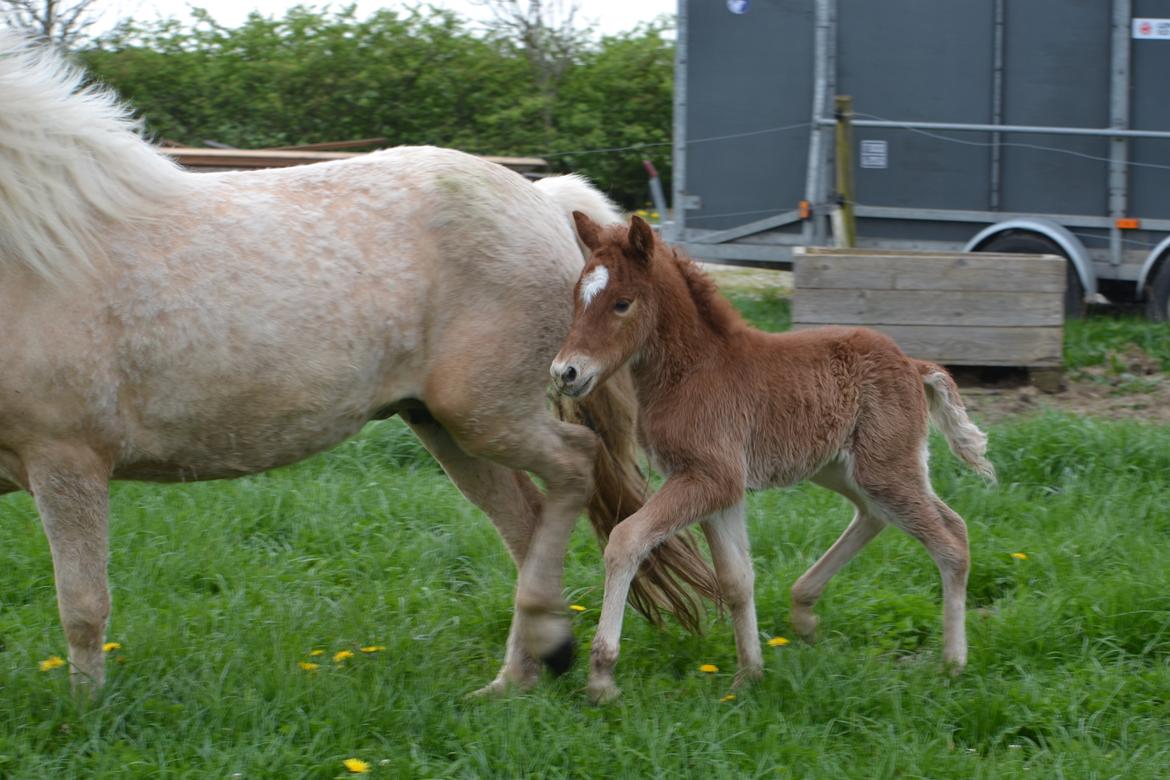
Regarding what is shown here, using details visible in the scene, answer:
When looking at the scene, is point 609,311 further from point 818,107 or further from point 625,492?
point 818,107

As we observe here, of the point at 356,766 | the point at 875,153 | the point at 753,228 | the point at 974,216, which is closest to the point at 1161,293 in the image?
the point at 974,216

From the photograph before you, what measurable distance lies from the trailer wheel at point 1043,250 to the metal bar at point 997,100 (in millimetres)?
347

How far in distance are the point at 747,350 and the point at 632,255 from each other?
541 millimetres

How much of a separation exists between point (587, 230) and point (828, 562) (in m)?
1.39

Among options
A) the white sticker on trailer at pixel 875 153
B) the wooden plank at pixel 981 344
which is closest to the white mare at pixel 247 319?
the wooden plank at pixel 981 344

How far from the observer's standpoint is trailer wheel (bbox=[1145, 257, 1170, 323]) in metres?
9.22

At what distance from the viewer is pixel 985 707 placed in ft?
12.3

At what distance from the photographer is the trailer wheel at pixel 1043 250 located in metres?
9.45

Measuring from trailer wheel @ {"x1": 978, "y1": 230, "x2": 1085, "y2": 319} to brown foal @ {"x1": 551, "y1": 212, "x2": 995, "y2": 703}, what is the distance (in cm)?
567

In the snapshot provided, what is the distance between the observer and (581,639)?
4.53 meters

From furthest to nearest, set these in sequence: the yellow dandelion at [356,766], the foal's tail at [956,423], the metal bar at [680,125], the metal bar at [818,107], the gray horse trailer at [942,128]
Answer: the metal bar at [680,125]
the metal bar at [818,107]
the gray horse trailer at [942,128]
the foal's tail at [956,423]
the yellow dandelion at [356,766]

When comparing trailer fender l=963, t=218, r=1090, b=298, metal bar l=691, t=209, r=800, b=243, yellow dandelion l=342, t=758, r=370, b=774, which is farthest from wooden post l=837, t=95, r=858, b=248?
yellow dandelion l=342, t=758, r=370, b=774

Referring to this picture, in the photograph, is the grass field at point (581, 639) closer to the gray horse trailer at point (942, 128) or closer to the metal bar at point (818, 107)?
the gray horse trailer at point (942, 128)

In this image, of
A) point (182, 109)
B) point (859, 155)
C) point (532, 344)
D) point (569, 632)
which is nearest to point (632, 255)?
point (532, 344)
